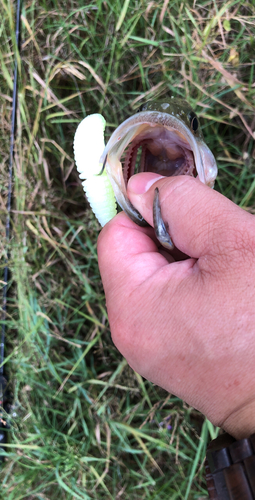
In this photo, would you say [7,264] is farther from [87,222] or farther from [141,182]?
[141,182]

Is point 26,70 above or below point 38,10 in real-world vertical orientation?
below

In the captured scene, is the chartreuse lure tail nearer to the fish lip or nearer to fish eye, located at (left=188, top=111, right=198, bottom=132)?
the fish lip

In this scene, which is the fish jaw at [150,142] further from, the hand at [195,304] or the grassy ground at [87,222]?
the grassy ground at [87,222]

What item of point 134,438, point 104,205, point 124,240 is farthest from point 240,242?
point 134,438

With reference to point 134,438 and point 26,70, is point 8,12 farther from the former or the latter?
point 134,438

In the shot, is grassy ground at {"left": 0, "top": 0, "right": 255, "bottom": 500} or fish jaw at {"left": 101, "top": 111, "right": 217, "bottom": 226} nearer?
fish jaw at {"left": 101, "top": 111, "right": 217, "bottom": 226}

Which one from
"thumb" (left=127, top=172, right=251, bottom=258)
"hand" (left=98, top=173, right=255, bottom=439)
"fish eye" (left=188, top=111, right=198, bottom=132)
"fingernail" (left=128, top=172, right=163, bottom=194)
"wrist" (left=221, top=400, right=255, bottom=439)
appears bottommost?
"wrist" (left=221, top=400, right=255, bottom=439)

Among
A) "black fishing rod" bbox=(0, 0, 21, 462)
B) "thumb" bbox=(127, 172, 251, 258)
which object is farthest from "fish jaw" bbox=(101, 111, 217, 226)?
"black fishing rod" bbox=(0, 0, 21, 462)
